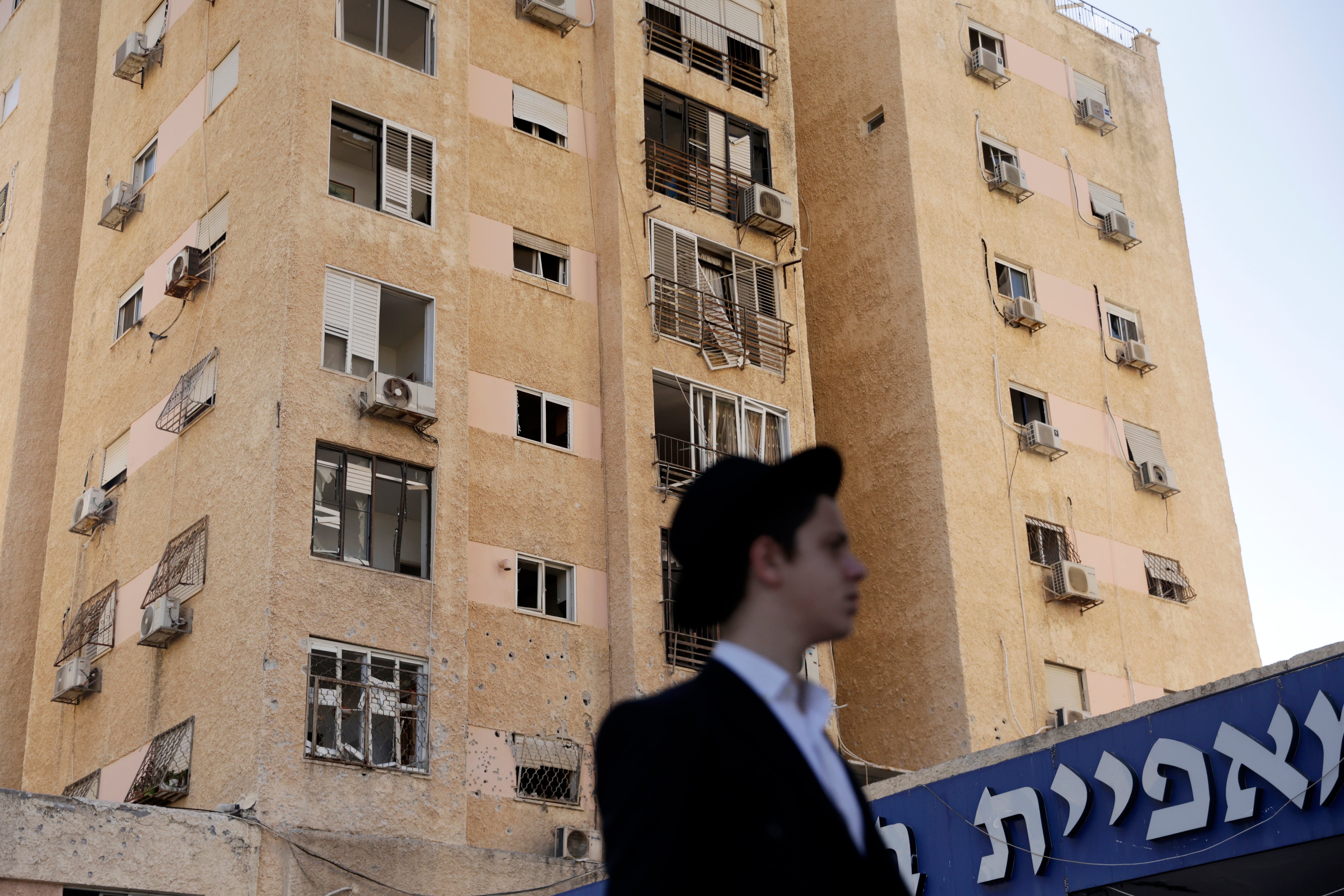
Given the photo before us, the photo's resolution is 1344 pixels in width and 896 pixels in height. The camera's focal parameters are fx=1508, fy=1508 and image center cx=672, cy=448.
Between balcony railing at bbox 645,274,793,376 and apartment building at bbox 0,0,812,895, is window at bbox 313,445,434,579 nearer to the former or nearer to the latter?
apartment building at bbox 0,0,812,895

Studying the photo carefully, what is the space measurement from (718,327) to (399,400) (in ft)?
20.9

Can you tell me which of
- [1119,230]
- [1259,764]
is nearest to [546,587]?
[1259,764]

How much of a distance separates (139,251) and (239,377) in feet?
17.2

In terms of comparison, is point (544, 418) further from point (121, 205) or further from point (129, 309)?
point (121, 205)

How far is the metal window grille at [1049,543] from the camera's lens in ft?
84.8

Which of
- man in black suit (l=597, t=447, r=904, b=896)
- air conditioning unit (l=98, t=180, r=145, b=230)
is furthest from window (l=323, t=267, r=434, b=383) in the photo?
man in black suit (l=597, t=447, r=904, b=896)

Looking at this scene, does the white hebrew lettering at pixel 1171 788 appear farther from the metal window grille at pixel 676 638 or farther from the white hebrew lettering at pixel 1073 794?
the metal window grille at pixel 676 638

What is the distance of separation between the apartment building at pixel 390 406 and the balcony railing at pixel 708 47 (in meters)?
0.06

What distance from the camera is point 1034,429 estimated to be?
85.8 ft

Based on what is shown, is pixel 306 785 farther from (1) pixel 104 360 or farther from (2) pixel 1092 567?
(2) pixel 1092 567

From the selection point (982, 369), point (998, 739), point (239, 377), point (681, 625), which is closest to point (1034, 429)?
point (982, 369)

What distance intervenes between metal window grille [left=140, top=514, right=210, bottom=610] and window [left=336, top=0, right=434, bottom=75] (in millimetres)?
7471

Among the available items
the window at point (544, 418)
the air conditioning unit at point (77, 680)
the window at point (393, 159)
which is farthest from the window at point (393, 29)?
the air conditioning unit at point (77, 680)

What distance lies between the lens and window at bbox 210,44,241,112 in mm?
22750
